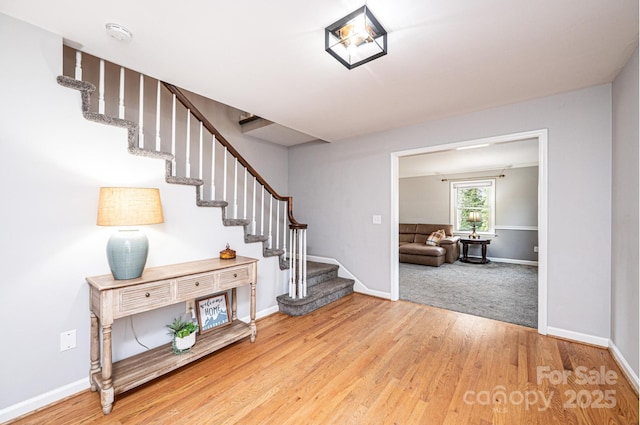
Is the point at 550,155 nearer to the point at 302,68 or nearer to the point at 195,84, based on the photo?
the point at 302,68

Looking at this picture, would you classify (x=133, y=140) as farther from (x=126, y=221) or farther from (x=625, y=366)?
(x=625, y=366)

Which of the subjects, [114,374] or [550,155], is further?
[550,155]

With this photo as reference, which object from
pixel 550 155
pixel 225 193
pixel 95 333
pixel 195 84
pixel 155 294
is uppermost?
pixel 195 84

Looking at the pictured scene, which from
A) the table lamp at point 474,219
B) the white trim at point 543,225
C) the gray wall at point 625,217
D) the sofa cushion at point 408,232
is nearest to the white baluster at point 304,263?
the white trim at point 543,225

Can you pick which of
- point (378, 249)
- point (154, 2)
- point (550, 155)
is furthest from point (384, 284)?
point (154, 2)

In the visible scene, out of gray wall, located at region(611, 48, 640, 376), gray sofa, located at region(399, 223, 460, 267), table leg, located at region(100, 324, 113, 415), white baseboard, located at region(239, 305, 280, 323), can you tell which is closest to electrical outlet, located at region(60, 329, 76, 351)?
table leg, located at region(100, 324, 113, 415)

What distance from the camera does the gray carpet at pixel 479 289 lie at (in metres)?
3.29

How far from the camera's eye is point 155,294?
186 cm

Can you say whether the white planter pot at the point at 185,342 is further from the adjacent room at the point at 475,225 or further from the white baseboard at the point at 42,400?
the adjacent room at the point at 475,225

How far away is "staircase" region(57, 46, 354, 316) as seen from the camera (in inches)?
86.0

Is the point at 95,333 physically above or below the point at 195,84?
below

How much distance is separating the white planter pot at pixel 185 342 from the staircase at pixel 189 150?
42.6 inches

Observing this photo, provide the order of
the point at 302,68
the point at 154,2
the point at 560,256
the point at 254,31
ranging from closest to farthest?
1. the point at 154,2
2. the point at 254,31
3. the point at 302,68
4. the point at 560,256

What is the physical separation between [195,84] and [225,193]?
167 cm
